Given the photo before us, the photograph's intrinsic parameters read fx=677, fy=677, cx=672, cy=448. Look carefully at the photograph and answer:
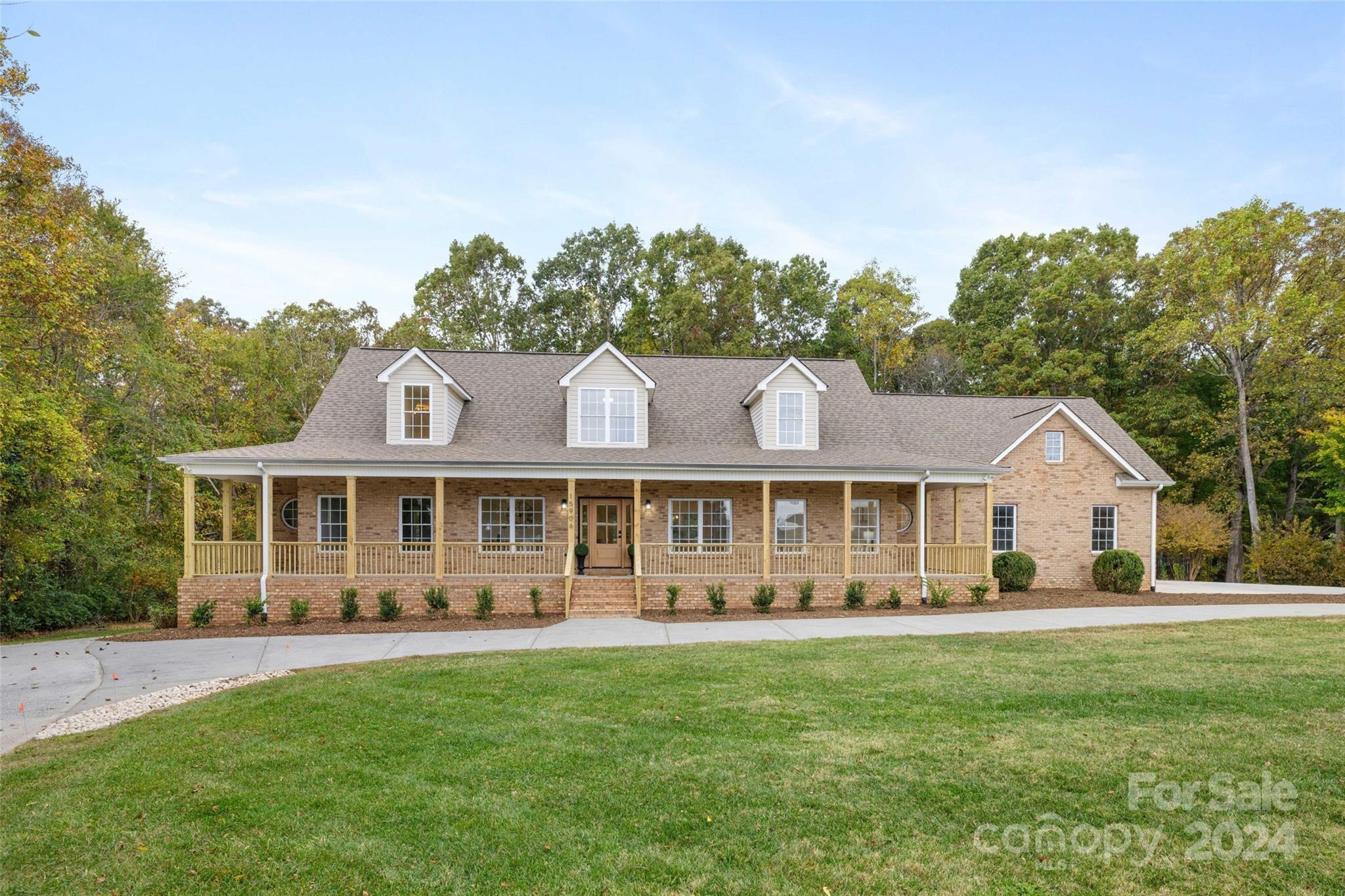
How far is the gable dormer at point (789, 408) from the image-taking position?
18531 mm

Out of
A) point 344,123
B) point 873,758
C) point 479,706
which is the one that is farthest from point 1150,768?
point 344,123

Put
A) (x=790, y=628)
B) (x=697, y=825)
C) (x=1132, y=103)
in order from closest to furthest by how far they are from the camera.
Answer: (x=697, y=825), (x=790, y=628), (x=1132, y=103)

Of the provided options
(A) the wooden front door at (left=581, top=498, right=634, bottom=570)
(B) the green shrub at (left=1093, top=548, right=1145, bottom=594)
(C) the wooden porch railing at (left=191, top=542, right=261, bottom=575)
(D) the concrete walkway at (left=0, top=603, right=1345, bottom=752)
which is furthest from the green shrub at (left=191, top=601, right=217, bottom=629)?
(B) the green shrub at (left=1093, top=548, right=1145, bottom=594)

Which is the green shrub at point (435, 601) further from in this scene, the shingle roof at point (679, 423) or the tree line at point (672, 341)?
the tree line at point (672, 341)

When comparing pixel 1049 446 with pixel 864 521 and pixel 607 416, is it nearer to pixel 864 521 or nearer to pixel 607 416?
pixel 864 521

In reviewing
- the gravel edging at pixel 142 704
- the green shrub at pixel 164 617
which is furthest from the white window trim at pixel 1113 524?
the green shrub at pixel 164 617

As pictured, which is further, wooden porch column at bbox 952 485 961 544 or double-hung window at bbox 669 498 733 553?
wooden porch column at bbox 952 485 961 544

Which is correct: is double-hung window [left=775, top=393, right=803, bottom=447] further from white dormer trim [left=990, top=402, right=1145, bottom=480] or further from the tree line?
the tree line

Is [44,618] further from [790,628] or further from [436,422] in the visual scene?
[790,628]

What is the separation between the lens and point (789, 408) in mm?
18781

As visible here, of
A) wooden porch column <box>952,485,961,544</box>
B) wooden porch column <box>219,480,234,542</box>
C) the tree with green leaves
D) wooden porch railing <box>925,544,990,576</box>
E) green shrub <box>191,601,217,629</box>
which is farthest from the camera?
the tree with green leaves

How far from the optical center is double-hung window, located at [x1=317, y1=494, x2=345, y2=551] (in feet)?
57.8

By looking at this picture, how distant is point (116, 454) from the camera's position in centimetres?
2019

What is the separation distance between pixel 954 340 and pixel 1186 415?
39.8 ft
